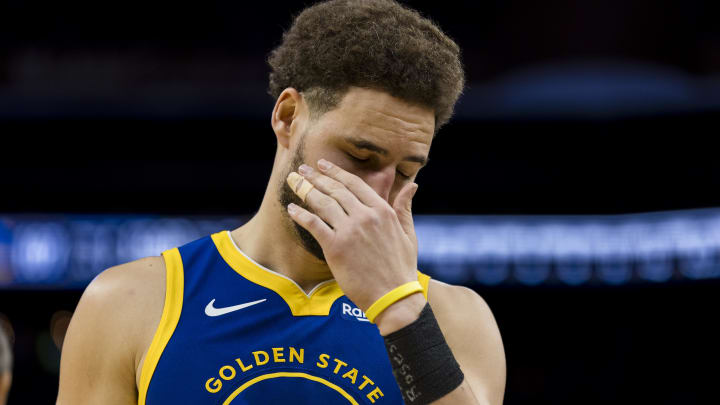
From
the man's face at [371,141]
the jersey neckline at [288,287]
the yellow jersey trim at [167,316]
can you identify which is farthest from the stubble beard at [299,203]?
the yellow jersey trim at [167,316]

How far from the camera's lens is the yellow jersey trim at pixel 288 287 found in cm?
211

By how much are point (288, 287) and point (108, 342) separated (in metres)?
0.47

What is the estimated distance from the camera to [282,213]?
2156 millimetres

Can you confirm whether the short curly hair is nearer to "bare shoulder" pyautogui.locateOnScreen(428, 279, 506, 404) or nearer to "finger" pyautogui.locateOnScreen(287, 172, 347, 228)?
"finger" pyautogui.locateOnScreen(287, 172, 347, 228)

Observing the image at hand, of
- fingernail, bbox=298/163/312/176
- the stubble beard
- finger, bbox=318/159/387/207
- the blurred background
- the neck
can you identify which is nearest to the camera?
finger, bbox=318/159/387/207

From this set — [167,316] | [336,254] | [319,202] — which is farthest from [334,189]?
[167,316]

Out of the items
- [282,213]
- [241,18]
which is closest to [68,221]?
[241,18]

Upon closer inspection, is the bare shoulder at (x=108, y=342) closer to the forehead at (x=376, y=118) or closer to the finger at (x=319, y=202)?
the finger at (x=319, y=202)

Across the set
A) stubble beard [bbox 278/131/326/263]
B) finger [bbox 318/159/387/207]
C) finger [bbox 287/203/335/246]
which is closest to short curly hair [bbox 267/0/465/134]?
stubble beard [bbox 278/131/326/263]

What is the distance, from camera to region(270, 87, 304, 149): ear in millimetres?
2172

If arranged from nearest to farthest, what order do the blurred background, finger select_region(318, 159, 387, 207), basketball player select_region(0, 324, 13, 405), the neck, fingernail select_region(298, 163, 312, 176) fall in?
finger select_region(318, 159, 387, 207), fingernail select_region(298, 163, 312, 176), the neck, basketball player select_region(0, 324, 13, 405), the blurred background

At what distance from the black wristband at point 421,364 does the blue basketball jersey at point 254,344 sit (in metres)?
0.27

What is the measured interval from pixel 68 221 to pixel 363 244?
26.5ft

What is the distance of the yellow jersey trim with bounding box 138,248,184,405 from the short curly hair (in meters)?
0.54
